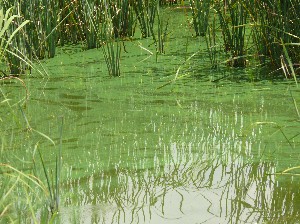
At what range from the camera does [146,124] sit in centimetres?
282

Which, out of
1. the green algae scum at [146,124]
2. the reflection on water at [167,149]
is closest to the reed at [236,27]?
the green algae scum at [146,124]

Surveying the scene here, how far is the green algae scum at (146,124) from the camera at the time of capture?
1.94m

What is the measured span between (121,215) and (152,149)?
62cm

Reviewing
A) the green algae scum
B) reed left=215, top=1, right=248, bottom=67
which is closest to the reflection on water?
the green algae scum

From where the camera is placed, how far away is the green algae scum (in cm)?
194

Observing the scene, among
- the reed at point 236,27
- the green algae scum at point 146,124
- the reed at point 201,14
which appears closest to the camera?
the green algae scum at point 146,124

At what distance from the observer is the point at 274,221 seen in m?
1.84

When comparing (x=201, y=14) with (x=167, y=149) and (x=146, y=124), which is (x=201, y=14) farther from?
(x=167, y=149)

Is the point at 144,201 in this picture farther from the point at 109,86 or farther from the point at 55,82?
the point at 55,82

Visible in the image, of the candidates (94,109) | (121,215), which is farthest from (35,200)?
(94,109)

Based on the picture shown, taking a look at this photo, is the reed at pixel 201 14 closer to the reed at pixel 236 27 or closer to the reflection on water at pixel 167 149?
the reed at pixel 236 27

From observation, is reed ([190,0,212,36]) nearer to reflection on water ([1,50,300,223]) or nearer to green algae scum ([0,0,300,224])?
green algae scum ([0,0,300,224])

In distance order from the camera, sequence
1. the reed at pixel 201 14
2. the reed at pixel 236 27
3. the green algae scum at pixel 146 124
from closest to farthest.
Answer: the green algae scum at pixel 146 124 < the reed at pixel 236 27 < the reed at pixel 201 14

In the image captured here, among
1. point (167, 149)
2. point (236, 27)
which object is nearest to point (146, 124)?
point (167, 149)
